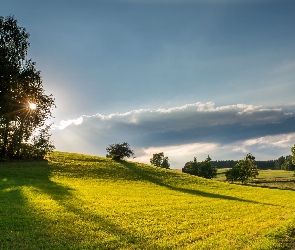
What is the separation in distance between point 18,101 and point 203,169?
104 m

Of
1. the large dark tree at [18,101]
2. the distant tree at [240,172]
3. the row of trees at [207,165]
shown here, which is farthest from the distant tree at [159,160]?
the large dark tree at [18,101]

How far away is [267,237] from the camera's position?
20.8 meters

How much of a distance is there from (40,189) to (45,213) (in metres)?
14.5

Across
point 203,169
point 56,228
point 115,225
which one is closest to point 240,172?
point 203,169

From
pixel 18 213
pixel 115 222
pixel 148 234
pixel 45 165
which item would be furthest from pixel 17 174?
pixel 148 234

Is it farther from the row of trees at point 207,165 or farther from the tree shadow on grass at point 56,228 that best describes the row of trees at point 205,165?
the tree shadow on grass at point 56,228

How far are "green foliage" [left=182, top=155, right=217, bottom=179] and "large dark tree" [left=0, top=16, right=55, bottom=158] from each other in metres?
94.5

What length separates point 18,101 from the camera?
2569 inches

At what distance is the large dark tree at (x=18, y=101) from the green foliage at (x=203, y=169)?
9447 centimetres

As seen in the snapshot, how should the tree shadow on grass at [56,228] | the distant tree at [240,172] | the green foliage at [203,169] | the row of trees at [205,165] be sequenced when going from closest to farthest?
the tree shadow on grass at [56,228]
the row of trees at [205,165]
the distant tree at [240,172]
the green foliage at [203,169]

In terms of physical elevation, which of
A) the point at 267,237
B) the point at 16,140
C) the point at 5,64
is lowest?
the point at 267,237

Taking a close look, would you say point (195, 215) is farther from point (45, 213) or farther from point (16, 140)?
point (16, 140)

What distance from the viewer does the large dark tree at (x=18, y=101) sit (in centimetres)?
6325

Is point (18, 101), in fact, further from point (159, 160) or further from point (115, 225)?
point (159, 160)
